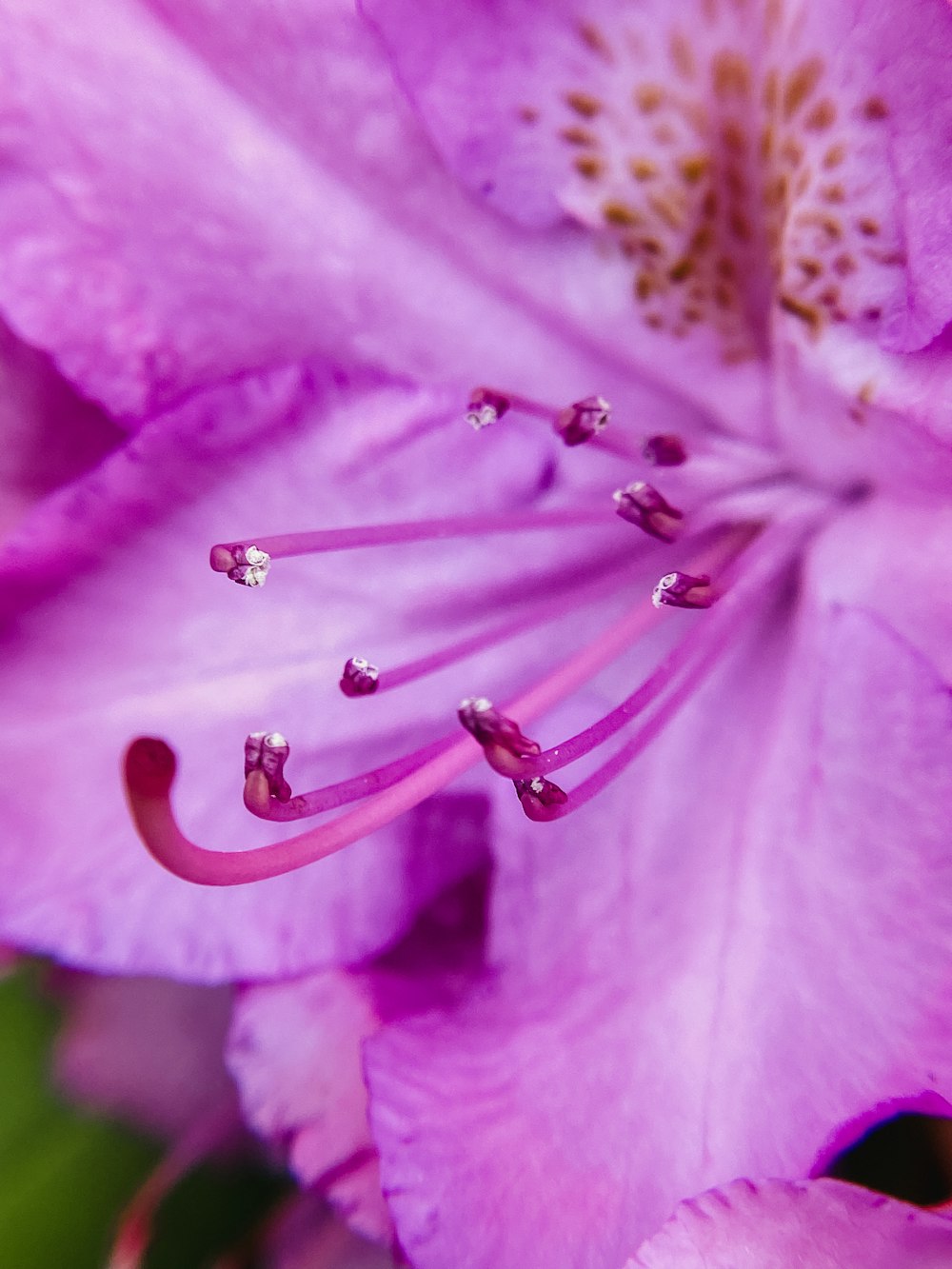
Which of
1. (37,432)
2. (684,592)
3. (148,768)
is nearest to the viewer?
(148,768)

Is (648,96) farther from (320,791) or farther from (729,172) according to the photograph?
(320,791)

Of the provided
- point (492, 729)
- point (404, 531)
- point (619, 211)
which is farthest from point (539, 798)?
point (619, 211)

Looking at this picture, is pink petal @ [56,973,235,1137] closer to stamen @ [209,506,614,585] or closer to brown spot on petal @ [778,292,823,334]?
stamen @ [209,506,614,585]

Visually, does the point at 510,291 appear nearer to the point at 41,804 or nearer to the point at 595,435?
the point at 595,435

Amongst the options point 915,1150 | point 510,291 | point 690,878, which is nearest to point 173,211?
point 510,291

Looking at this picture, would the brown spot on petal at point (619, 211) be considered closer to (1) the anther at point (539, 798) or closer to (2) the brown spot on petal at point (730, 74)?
(2) the brown spot on petal at point (730, 74)

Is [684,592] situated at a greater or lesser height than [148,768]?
greater
